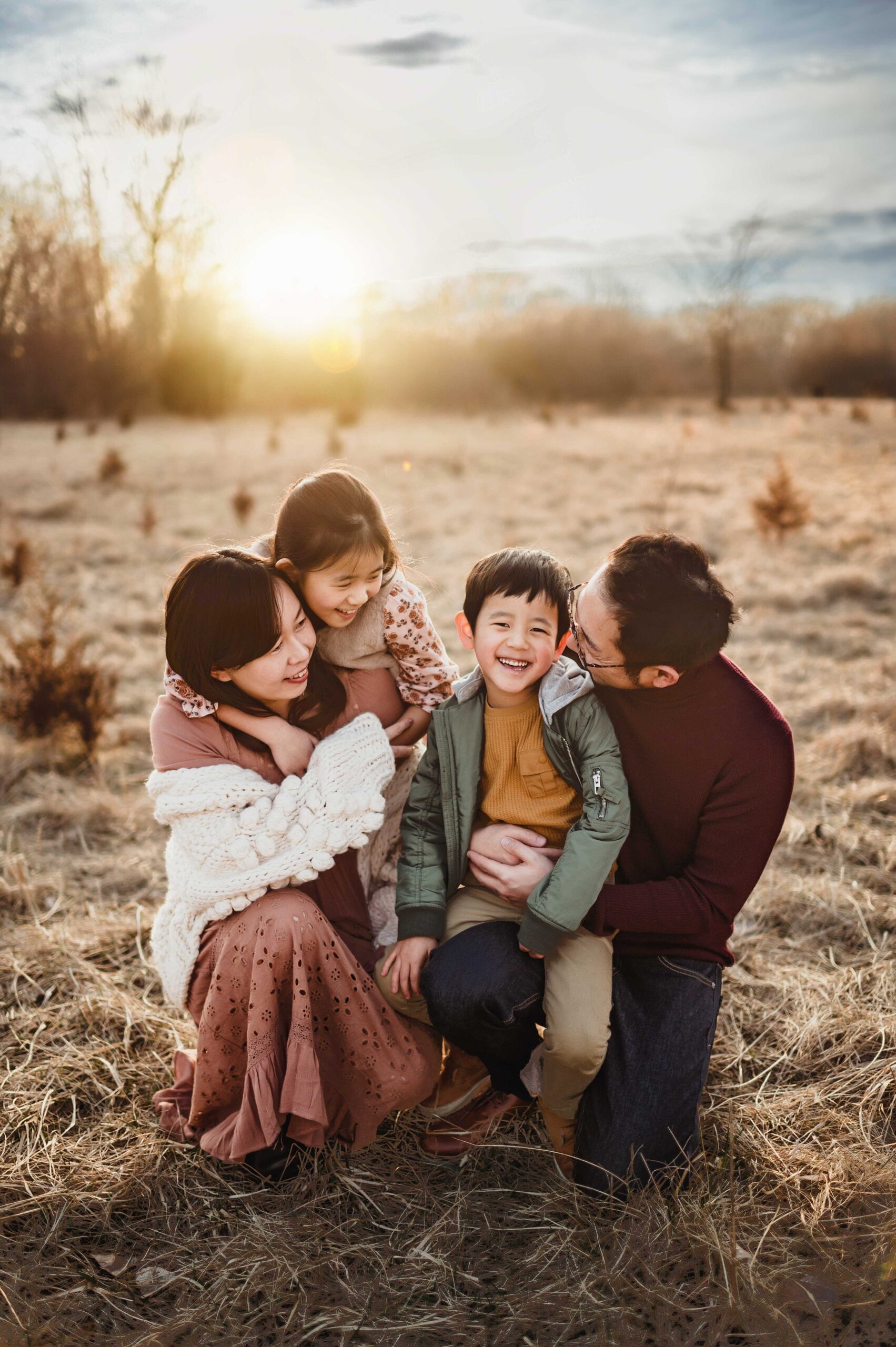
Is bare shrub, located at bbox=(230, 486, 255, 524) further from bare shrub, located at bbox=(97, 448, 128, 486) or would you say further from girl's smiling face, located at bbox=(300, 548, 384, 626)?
girl's smiling face, located at bbox=(300, 548, 384, 626)

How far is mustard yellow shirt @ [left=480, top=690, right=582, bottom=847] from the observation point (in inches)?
80.8

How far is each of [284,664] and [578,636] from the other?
2.18 ft

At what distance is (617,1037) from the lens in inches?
78.6

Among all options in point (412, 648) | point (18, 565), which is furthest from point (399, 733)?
point (18, 565)

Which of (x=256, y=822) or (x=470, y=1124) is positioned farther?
(x=470, y=1124)

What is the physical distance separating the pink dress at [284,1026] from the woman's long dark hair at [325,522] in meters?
0.45

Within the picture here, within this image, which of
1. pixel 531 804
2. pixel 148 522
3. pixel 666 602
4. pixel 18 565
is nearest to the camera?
pixel 666 602

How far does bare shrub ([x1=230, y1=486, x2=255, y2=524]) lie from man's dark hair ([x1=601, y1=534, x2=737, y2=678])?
8201 mm

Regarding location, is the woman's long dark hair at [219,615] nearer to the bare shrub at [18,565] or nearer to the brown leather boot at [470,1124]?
the brown leather boot at [470,1124]

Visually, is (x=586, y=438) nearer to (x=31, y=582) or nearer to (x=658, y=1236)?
(x=31, y=582)

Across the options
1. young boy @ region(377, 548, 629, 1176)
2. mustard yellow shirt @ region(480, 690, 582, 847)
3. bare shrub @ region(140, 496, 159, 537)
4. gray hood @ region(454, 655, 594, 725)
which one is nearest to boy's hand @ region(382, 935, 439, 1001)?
young boy @ region(377, 548, 629, 1176)

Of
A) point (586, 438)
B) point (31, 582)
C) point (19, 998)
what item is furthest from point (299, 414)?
point (19, 998)

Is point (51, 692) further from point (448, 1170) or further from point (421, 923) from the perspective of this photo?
point (448, 1170)

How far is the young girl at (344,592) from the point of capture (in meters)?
2.03
